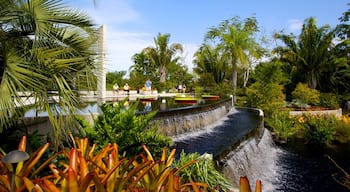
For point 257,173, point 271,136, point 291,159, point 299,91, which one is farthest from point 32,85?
point 299,91

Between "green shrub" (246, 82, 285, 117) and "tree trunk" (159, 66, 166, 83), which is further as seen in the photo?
"tree trunk" (159, 66, 166, 83)

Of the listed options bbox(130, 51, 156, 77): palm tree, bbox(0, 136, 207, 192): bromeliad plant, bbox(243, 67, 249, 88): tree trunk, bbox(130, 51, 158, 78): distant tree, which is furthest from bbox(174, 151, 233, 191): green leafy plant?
bbox(130, 51, 156, 77): palm tree

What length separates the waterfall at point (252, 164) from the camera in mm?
5706

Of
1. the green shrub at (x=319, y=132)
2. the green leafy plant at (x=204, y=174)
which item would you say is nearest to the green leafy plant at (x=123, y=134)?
the green leafy plant at (x=204, y=174)

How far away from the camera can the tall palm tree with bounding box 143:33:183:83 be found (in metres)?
30.8

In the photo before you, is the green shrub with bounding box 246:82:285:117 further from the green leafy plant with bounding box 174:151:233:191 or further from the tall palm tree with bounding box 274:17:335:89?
the green leafy plant with bounding box 174:151:233:191

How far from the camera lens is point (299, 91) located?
63.5 feet

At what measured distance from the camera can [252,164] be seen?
6.92m

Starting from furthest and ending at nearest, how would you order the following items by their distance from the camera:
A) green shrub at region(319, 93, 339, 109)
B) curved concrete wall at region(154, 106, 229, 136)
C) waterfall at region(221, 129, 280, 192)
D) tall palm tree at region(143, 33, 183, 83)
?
tall palm tree at region(143, 33, 183, 83), green shrub at region(319, 93, 339, 109), curved concrete wall at region(154, 106, 229, 136), waterfall at region(221, 129, 280, 192)

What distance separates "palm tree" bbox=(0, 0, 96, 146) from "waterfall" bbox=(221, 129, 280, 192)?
3.43 m

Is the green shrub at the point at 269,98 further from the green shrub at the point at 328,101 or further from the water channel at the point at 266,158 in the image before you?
the green shrub at the point at 328,101

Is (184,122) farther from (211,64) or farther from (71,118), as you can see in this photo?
(211,64)

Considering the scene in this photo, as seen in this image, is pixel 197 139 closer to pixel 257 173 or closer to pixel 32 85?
pixel 257 173

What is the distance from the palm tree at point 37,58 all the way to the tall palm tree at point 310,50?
74.2 ft
